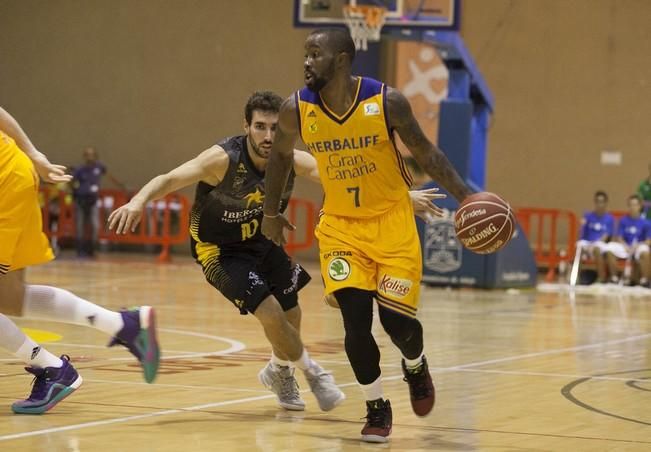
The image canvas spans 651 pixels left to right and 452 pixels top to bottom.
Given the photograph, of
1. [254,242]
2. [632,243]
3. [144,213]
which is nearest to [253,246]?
[254,242]

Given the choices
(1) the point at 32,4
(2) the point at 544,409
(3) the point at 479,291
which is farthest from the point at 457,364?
(1) the point at 32,4

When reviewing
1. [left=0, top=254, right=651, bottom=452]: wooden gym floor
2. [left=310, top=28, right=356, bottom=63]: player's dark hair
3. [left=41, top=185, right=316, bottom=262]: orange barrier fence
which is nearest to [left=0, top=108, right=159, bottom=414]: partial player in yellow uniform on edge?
[left=0, top=254, right=651, bottom=452]: wooden gym floor

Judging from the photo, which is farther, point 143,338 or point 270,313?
point 270,313

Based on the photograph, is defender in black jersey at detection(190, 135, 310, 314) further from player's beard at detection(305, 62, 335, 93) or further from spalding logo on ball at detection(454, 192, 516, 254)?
spalding logo on ball at detection(454, 192, 516, 254)

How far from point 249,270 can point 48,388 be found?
124cm

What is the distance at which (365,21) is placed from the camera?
16.0m

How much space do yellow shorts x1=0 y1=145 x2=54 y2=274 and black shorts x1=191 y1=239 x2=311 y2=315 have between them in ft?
3.14

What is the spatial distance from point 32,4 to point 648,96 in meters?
13.4

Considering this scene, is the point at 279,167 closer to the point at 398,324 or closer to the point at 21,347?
the point at 398,324

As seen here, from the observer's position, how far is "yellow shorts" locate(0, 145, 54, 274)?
19.5ft

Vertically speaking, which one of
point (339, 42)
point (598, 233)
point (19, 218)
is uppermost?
point (339, 42)

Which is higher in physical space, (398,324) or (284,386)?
(398,324)

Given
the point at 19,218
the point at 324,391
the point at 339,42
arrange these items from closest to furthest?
the point at 339,42
the point at 19,218
the point at 324,391

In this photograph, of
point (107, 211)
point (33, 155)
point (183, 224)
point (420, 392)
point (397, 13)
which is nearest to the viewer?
point (420, 392)
